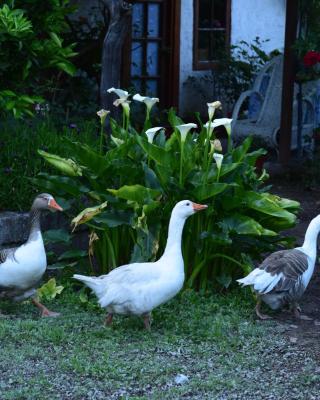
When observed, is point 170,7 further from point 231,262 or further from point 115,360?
point 115,360

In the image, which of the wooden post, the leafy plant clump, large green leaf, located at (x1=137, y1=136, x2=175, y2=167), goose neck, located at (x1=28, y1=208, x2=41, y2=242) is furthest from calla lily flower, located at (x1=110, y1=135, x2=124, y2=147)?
the wooden post

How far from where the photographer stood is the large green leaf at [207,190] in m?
6.90

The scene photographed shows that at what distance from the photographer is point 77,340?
6156 mm

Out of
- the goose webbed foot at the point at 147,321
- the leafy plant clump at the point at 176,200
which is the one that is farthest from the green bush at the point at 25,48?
the goose webbed foot at the point at 147,321

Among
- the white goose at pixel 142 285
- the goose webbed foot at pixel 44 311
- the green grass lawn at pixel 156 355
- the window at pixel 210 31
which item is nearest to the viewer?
the green grass lawn at pixel 156 355

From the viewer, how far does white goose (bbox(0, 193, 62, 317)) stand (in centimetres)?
657

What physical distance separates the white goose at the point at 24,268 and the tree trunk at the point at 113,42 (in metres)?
2.44

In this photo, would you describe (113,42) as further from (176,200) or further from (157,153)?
(176,200)

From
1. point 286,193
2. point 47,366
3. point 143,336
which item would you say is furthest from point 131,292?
point 286,193

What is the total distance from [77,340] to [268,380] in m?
1.20

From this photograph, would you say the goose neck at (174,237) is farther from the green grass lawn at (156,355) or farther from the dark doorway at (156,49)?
the dark doorway at (156,49)

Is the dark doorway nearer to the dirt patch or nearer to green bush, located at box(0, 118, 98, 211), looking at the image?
the dirt patch

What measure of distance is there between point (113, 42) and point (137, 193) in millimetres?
2225

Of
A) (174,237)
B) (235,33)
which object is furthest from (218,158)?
(235,33)
